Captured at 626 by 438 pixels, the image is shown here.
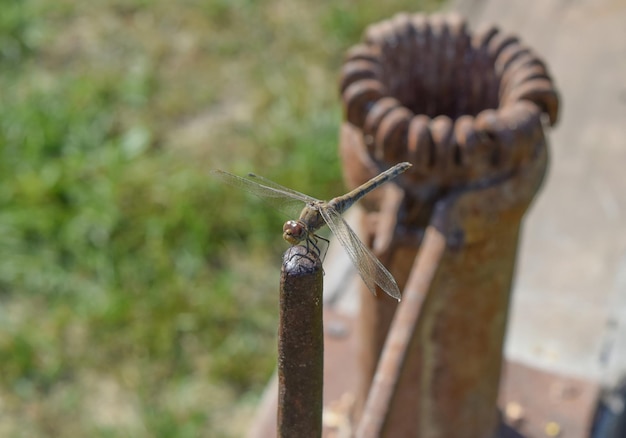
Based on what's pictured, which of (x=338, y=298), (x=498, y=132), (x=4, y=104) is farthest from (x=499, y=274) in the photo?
(x=4, y=104)

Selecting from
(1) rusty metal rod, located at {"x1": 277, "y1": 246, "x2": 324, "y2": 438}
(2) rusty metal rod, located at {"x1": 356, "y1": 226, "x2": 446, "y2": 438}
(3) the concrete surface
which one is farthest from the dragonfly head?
(3) the concrete surface

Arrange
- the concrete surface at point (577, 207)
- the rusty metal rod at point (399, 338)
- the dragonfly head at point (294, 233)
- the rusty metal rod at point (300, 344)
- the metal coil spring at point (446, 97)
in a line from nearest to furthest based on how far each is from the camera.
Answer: the rusty metal rod at point (300, 344) < the dragonfly head at point (294, 233) < the rusty metal rod at point (399, 338) < the metal coil spring at point (446, 97) < the concrete surface at point (577, 207)

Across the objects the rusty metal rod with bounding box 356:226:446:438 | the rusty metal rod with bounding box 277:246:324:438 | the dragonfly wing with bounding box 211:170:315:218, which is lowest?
the rusty metal rod with bounding box 277:246:324:438

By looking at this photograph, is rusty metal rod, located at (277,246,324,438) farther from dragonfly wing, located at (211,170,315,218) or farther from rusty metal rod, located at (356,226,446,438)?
dragonfly wing, located at (211,170,315,218)

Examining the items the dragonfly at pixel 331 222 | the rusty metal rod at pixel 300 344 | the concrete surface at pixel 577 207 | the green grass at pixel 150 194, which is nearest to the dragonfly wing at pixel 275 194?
the dragonfly at pixel 331 222

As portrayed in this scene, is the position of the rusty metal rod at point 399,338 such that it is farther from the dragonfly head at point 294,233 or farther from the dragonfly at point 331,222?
the dragonfly head at point 294,233
